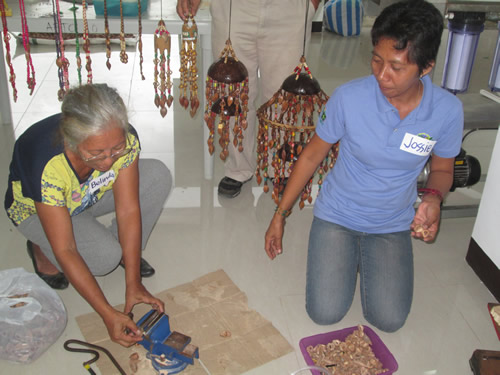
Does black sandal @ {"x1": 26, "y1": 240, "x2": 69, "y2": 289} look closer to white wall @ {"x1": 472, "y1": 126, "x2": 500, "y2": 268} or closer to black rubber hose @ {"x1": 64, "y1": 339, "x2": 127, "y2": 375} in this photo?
black rubber hose @ {"x1": 64, "y1": 339, "x2": 127, "y2": 375}

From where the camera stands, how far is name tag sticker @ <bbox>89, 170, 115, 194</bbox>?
6.10 feet

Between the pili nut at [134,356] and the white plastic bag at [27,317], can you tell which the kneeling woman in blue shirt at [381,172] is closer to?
the pili nut at [134,356]

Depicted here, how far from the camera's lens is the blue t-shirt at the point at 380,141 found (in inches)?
69.5

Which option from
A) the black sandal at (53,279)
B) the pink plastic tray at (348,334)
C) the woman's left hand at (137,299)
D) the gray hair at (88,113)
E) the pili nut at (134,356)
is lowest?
the pili nut at (134,356)

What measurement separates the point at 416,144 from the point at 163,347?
104cm

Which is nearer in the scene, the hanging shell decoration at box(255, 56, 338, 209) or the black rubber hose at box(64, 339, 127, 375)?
the black rubber hose at box(64, 339, 127, 375)

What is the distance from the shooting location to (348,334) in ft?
6.34

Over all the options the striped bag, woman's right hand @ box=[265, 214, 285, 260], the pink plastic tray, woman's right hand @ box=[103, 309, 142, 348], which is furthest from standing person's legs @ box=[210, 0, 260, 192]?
the striped bag

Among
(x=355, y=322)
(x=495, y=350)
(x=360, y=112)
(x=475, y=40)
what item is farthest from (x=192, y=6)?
(x=495, y=350)

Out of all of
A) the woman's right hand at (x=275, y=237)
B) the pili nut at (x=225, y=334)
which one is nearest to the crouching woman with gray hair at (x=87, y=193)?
the pili nut at (x=225, y=334)

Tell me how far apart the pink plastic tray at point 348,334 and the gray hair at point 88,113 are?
36.6 inches

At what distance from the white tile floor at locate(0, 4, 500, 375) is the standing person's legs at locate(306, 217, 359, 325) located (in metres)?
0.07

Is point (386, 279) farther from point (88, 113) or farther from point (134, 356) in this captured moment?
point (88, 113)

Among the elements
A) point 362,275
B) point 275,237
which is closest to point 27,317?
point 275,237
